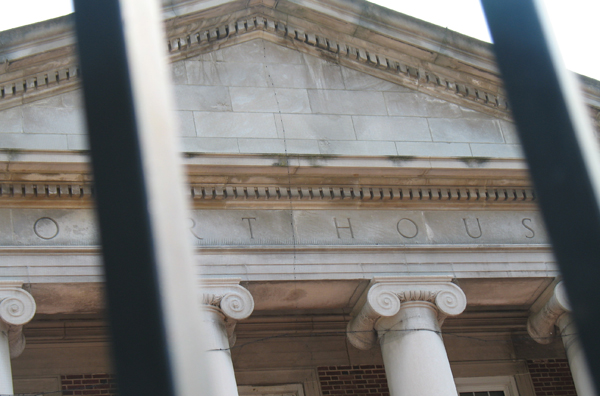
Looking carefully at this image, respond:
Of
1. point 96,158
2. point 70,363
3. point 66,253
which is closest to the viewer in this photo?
point 96,158

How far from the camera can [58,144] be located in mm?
10906

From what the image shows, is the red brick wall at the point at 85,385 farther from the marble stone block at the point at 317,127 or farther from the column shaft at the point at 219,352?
the marble stone block at the point at 317,127

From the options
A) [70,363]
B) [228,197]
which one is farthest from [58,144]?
[70,363]

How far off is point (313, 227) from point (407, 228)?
1273 mm

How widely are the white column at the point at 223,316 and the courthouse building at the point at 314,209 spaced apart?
27 millimetres

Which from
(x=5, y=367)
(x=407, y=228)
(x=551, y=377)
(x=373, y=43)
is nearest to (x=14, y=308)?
(x=5, y=367)

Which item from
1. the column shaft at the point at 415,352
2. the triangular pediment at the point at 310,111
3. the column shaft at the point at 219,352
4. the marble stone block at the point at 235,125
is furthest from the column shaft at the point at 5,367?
the column shaft at the point at 415,352

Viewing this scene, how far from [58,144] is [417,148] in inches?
186

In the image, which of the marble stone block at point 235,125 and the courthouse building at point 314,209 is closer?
the courthouse building at point 314,209

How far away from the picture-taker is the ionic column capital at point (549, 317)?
38.1 ft

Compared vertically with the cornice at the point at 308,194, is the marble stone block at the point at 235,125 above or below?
above

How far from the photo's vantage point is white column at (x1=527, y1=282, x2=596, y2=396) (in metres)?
11.5

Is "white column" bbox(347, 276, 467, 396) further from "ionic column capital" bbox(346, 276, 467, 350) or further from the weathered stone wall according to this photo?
the weathered stone wall

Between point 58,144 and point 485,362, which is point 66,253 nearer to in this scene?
point 58,144
